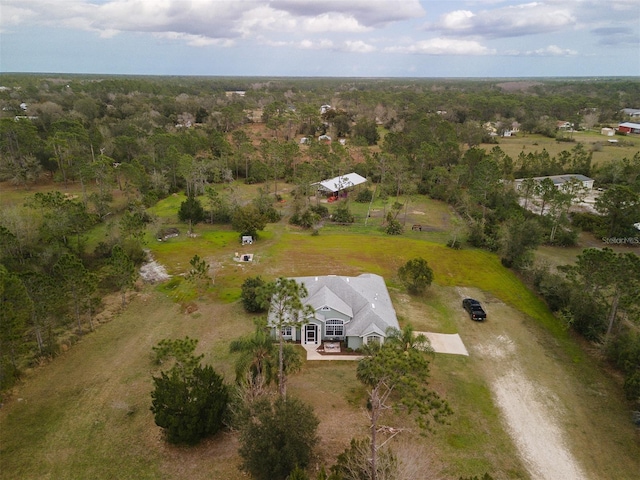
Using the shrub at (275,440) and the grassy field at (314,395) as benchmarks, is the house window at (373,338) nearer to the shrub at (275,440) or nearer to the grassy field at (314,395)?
the grassy field at (314,395)

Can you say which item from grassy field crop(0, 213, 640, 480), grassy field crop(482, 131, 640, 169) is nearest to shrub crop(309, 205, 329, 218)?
grassy field crop(0, 213, 640, 480)

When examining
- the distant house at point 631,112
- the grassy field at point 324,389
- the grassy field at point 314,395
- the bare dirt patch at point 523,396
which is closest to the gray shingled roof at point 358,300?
the grassy field at point 324,389

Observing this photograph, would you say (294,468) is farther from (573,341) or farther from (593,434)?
(573,341)

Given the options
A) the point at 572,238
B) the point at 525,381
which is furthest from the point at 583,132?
the point at 525,381

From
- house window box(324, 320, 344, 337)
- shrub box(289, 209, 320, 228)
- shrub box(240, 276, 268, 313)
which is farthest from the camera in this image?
shrub box(289, 209, 320, 228)

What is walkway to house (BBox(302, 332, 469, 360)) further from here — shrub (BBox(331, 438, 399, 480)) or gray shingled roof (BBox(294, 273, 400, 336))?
shrub (BBox(331, 438, 399, 480))

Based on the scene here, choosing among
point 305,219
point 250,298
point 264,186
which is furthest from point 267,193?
point 250,298

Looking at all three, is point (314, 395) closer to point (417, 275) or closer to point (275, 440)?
point (275, 440)
